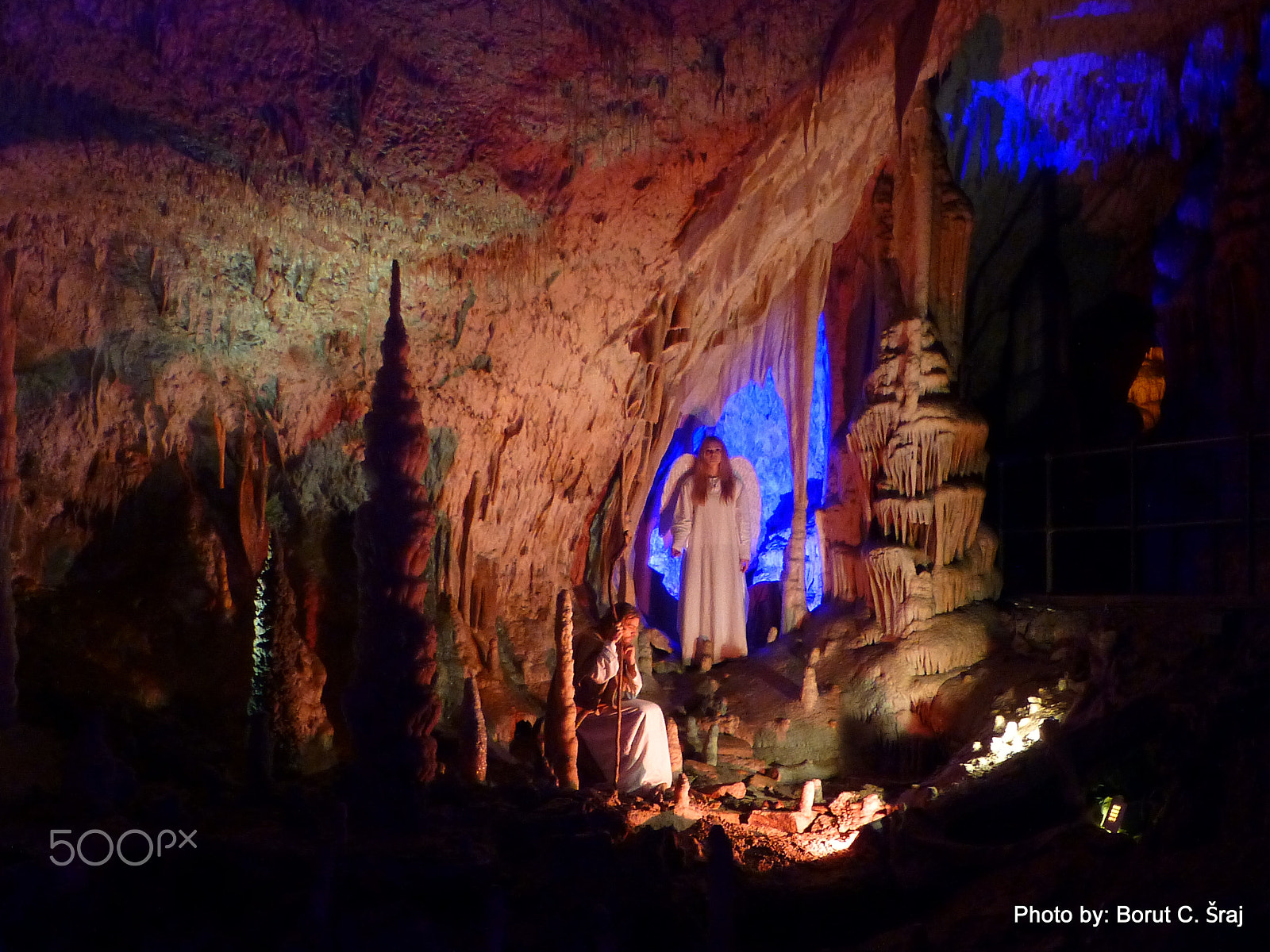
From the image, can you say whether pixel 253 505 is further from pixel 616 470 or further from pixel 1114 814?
pixel 1114 814

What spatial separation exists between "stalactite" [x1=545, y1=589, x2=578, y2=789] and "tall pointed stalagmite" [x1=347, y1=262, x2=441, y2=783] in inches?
81.9

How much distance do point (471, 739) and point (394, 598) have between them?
6.70 ft

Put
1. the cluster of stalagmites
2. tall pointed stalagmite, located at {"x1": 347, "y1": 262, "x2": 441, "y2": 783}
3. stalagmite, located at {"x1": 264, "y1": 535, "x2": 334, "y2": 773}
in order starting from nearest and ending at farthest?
tall pointed stalagmite, located at {"x1": 347, "y1": 262, "x2": 441, "y2": 783}, stalagmite, located at {"x1": 264, "y1": 535, "x2": 334, "y2": 773}, the cluster of stalagmites

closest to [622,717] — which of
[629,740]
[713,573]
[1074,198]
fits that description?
[629,740]

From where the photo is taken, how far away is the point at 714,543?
13773 mm

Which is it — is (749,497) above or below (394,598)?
above

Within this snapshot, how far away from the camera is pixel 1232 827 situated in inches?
251

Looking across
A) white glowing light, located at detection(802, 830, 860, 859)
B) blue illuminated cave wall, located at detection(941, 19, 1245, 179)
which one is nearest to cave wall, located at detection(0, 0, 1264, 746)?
blue illuminated cave wall, located at detection(941, 19, 1245, 179)

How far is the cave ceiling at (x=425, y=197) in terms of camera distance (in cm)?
783

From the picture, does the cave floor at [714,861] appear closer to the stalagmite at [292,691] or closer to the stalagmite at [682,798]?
the stalagmite at [682,798]

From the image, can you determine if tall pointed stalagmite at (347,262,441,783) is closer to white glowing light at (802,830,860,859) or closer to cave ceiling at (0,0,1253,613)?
cave ceiling at (0,0,1253,613)

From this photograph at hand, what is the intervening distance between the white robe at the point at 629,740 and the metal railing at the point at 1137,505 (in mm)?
4941

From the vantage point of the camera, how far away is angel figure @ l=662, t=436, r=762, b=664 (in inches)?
535

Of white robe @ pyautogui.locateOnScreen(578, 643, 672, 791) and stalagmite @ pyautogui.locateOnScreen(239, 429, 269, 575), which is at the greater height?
stalagmite @ pyautogui.locateOnScreen(239, 429, 269, 575)
